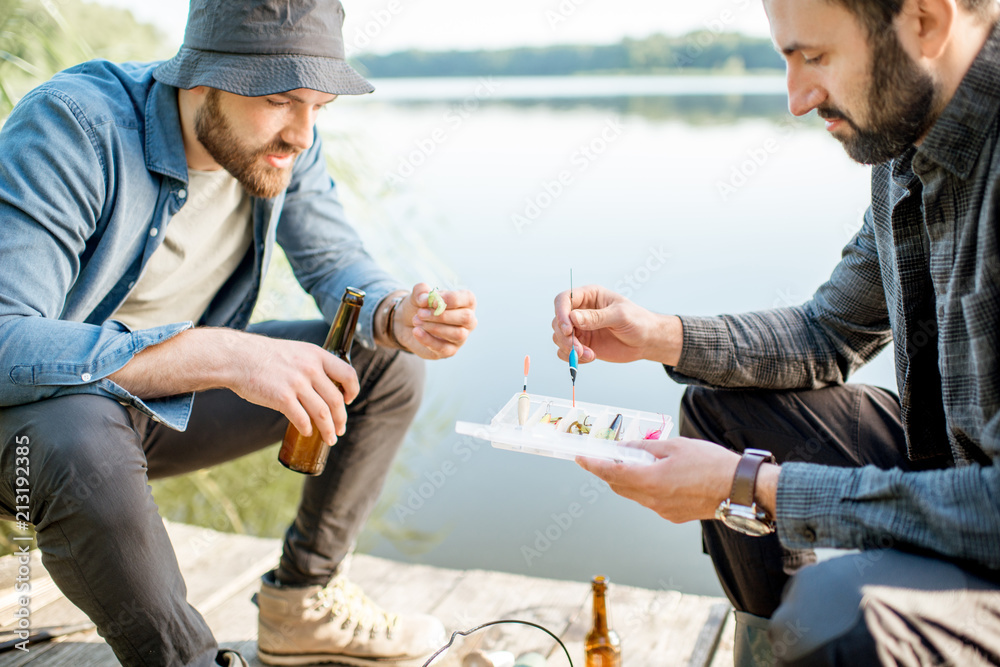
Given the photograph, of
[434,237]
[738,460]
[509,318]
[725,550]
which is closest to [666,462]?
[738,460]

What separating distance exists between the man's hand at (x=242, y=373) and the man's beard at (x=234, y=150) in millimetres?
517

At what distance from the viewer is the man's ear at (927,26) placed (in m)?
1.32

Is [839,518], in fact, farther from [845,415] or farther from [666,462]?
[845,415]

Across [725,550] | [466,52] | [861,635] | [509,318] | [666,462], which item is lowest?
[509,318]

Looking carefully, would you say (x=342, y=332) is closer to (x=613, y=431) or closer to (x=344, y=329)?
(x=344, y=329)

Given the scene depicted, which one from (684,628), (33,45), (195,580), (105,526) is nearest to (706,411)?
(684,628)

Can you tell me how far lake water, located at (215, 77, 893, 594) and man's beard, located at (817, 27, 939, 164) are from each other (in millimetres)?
2269

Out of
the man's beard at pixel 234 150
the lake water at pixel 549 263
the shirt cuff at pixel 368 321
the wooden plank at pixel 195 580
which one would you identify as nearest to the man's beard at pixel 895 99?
the shirt cuff at pixel 368 321

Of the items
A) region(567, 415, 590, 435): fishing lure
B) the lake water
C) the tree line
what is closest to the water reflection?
the tree line

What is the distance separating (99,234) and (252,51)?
55cm

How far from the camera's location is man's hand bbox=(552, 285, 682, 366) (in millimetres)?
1826

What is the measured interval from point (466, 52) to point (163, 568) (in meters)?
7.90

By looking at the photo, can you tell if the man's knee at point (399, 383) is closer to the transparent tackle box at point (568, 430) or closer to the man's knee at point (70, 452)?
the transparent tackle box at point (568, 430)

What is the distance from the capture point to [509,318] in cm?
524
